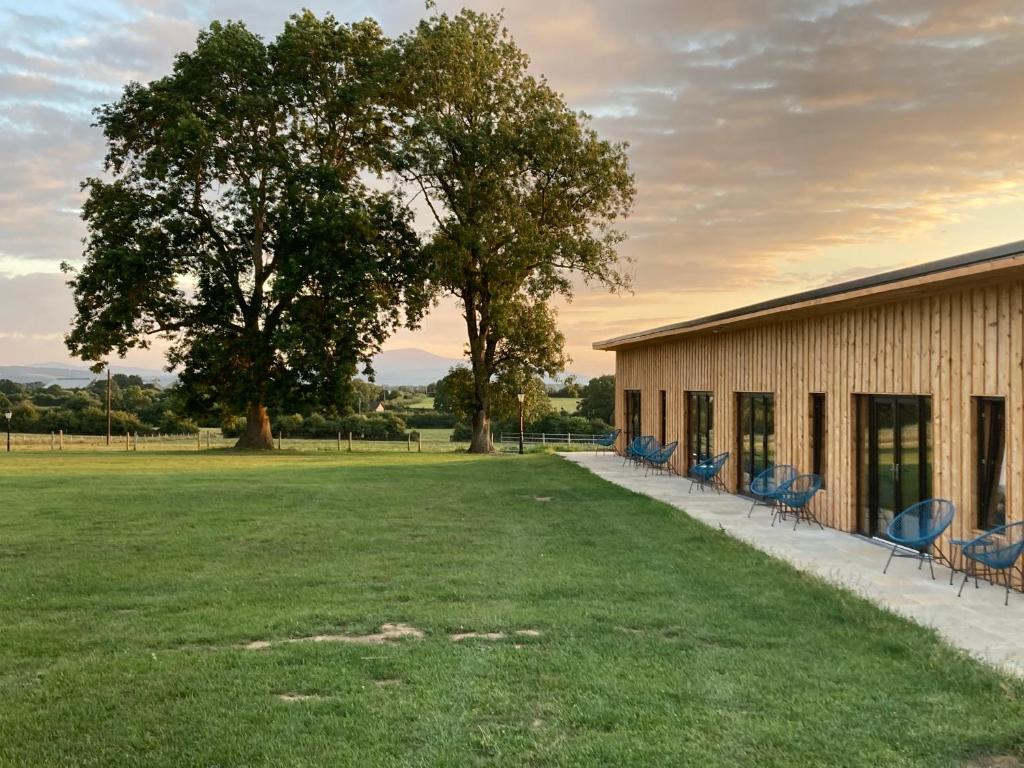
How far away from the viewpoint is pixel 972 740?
3959 mm

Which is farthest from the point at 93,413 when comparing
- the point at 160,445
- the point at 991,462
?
the point at 991,462

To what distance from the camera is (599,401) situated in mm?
54062

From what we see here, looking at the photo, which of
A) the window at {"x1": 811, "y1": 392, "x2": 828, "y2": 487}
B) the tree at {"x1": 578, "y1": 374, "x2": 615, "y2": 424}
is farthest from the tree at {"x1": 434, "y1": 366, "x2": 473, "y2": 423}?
the tree at {"x1": 578, "y1": 374, "x2": 615, "y2": 424}

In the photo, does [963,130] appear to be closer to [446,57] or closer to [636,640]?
[636,640]

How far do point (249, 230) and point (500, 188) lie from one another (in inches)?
→ 385

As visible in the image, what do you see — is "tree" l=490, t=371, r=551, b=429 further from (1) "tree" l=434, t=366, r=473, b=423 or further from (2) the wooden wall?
(2) the wooden wall

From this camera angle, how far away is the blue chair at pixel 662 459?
18359 millimetres

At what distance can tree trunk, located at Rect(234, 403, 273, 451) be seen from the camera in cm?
3008

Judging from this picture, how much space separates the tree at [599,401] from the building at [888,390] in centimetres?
3621

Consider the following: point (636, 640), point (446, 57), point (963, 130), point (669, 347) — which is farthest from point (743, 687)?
point (446, 57)

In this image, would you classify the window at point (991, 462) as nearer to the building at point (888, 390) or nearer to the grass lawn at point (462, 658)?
the building at point (888, 390)

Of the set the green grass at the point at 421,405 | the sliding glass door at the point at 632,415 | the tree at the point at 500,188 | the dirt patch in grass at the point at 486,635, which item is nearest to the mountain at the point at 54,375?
the green grass at the point at 421,405

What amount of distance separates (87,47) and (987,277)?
856 inches

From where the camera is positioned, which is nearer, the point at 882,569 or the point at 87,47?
the point at 882,569
